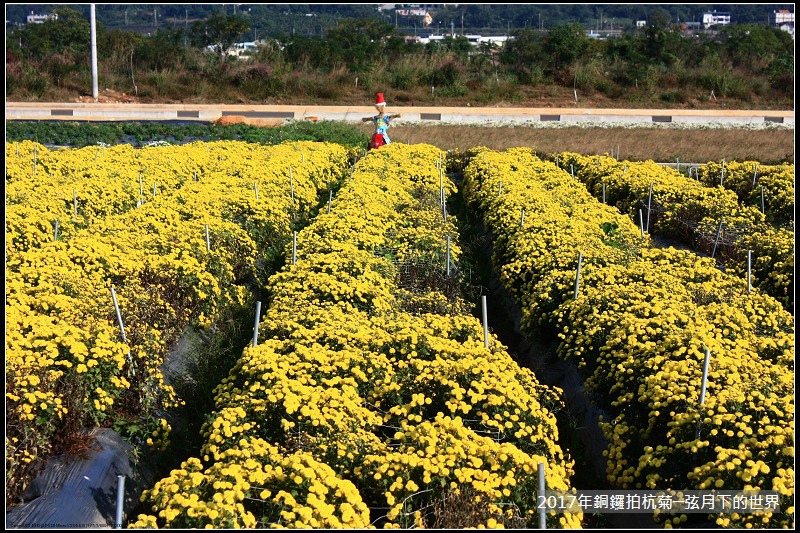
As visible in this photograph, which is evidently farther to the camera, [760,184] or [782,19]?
[782,19]

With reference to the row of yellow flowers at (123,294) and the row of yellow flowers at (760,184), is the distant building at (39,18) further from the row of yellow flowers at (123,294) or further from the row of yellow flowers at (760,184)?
the row of yellow flowers at (760,184)

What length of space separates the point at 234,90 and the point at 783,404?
36.5 metres

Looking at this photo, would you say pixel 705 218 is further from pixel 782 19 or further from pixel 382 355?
pixel 782 19

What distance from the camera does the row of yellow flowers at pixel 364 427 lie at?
5289 mm

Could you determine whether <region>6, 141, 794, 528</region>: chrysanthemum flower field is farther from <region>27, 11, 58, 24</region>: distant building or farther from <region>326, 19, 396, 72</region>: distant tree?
<region>27, 11, 58, 24</region>: distant building

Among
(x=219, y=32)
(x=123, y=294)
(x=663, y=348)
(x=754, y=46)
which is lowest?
(x=663, y=348)

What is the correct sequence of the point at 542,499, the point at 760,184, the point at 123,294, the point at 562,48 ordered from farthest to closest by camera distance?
the point at 562,48 → the point at 760,184 → the point at 123,294 → the point at 542,499

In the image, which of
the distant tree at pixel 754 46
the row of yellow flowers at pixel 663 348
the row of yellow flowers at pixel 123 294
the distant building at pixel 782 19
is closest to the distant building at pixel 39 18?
the distant tree at pixel 754 46

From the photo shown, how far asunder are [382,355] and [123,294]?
3166 mm

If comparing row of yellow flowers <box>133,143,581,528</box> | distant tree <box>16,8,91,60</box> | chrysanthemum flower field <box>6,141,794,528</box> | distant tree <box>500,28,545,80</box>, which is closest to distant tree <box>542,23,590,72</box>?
distant tree <box>500,28,545,80</box>

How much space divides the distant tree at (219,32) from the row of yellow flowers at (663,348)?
127ft

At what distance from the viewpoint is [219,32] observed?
47781 mm

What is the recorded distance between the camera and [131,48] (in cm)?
4347

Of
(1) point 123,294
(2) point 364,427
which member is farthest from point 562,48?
(2) point 364,427
